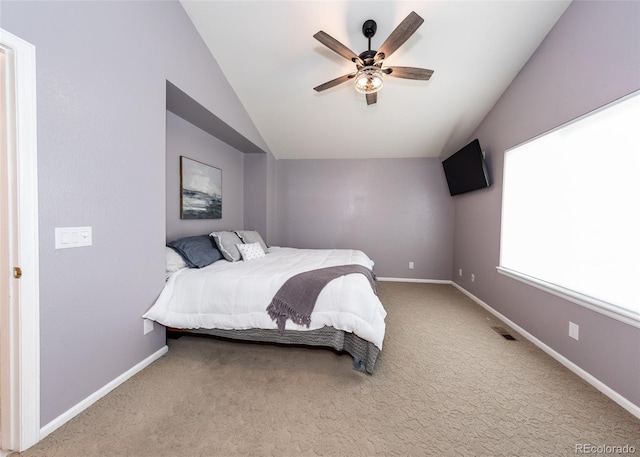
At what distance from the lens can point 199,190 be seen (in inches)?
131

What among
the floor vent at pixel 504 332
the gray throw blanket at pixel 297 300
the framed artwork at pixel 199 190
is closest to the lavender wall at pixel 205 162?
the framed artwork at pixel 199 190

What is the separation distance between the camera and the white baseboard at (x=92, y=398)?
1382 millimetres

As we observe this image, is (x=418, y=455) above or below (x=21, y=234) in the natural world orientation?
below

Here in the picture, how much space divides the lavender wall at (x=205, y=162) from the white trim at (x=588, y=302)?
150 inches

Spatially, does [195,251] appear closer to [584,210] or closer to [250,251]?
[250,251]

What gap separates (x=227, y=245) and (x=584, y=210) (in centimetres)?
336

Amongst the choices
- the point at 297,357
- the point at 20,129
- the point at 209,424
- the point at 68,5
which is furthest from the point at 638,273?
the point at 68,5

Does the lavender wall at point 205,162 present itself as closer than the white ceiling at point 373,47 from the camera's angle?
No

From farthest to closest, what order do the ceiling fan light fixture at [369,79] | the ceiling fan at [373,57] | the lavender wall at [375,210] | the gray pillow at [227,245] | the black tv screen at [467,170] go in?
the lavender wall at [375,210] → the black tv screen at [467,170] → the gray pillow at [227,245] → the ceiling fan light fixture at [369,79] → the ceiling fan at [373,57]

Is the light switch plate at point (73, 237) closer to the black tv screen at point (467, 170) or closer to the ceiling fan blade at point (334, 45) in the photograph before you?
the ceiling fan blade at point (334, 45)

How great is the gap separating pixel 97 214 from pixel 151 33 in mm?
1482

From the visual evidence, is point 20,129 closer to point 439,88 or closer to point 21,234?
point 21,234

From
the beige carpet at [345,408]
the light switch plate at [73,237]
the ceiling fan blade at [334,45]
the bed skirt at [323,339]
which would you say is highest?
the ceiling fan blade at [334,45]

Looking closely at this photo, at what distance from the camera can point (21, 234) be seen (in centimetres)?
125
